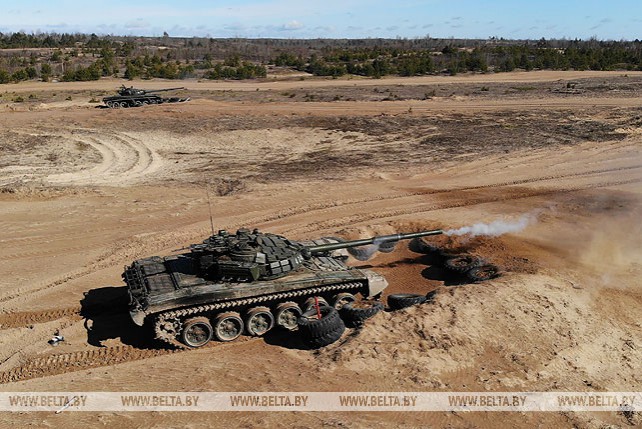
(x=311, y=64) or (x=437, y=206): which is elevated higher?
(x=311, y=64)

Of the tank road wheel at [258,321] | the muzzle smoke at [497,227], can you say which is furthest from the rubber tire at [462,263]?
the tank road wheel at [258,321]

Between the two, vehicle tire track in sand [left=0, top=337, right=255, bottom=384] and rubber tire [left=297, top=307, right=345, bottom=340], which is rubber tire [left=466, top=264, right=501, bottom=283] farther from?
vehicle tire track in sand [left=0, top=337, right=255, bottom=384]

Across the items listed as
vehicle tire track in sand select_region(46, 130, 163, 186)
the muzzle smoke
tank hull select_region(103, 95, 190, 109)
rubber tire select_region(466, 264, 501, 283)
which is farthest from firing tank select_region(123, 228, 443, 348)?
tank hull select_region(103, 95, 190, 109)

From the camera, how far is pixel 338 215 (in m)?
22.0

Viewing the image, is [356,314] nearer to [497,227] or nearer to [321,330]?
[321,330]

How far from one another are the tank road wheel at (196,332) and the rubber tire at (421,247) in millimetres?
7925

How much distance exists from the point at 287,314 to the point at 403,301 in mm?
2847

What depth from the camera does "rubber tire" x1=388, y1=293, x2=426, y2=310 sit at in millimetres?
14508

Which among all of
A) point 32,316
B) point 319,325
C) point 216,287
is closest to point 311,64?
point 32,316

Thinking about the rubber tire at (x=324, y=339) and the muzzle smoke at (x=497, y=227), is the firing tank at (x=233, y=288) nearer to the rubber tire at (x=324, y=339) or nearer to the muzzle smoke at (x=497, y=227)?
the rubber tire at (x=324, y=339)

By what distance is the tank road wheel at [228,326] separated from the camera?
43.3 ft

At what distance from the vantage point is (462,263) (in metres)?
17.3

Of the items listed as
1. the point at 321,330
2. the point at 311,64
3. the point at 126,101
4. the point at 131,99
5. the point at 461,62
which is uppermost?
the point at 461,62

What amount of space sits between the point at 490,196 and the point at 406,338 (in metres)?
13.1
